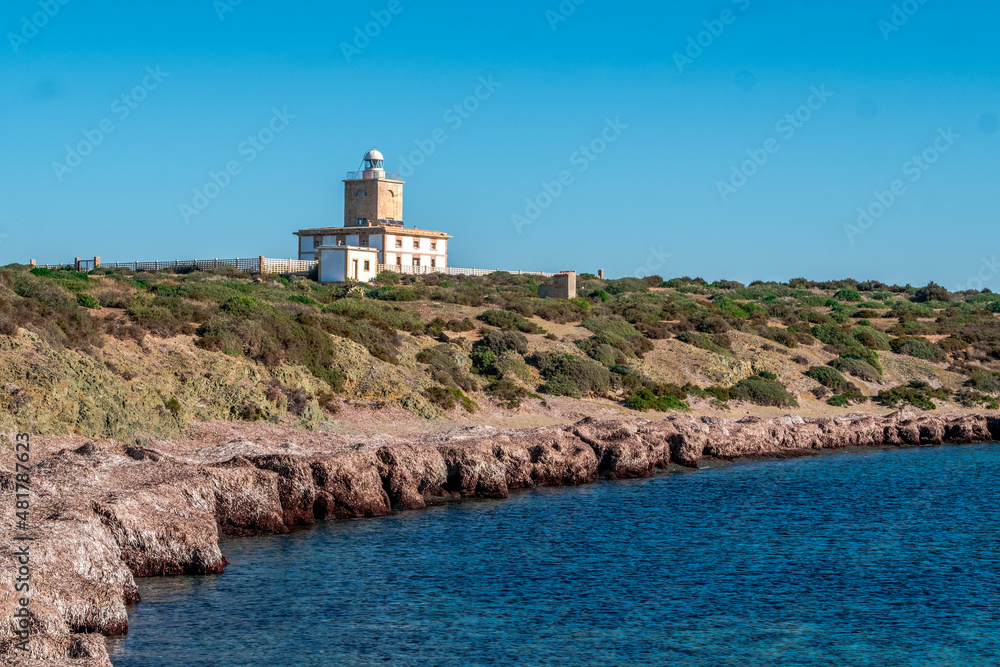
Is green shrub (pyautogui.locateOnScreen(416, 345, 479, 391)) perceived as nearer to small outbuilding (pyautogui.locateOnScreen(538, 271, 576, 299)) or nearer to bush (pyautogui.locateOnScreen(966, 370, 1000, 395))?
small outbuilding (pyautogui.locateOnScreen(538, 271, 576, 299))

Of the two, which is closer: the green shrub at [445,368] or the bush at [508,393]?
the bush at [508,393]

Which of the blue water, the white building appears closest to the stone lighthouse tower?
the white building

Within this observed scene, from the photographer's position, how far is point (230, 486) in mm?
20953

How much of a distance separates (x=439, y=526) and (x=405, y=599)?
560 centimetres

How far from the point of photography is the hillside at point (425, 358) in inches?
1121

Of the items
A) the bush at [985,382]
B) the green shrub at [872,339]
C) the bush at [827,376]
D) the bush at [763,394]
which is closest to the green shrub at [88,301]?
the bush at [763,394]

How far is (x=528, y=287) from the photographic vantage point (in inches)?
2889

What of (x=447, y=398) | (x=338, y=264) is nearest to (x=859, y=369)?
(x=447, y=398)

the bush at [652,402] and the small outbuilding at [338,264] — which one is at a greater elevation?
the small outbuilding at [338,264]

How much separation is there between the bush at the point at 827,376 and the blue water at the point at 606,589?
2077cm

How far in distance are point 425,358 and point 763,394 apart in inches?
598

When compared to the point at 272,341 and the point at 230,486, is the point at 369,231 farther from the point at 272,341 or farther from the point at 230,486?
the point at 230,486

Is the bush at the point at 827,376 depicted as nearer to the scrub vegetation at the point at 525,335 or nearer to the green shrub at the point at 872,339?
the scrub vegetation at the point at 525,335

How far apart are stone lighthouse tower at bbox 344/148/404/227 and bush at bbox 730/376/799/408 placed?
163 feet
